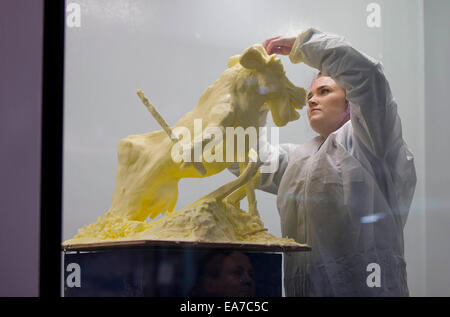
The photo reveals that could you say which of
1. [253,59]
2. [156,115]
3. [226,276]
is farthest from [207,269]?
[253,59]

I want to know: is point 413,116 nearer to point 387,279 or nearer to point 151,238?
point 387,279

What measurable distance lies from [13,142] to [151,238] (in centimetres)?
46

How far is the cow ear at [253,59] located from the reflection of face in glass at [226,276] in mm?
475

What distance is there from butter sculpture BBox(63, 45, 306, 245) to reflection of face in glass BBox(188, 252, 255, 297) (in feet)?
0.21

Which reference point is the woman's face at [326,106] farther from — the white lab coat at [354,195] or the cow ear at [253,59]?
the cow ear at [253,59]

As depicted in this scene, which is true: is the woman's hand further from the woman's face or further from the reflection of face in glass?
the reflection of face in glass

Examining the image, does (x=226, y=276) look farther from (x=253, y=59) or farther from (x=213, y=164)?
(x=253, y=59)

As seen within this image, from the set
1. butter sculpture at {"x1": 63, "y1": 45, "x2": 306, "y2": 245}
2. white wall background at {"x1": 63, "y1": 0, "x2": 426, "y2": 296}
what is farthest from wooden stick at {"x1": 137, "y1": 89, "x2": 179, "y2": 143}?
white wall background at {"x1": 63, "y1": 0, "x2": 426, "y2": 296}

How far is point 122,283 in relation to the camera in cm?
111

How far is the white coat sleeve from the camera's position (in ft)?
4.27

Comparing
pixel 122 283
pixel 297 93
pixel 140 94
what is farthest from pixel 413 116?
pixel 122 283

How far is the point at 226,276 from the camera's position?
112 centimetres
